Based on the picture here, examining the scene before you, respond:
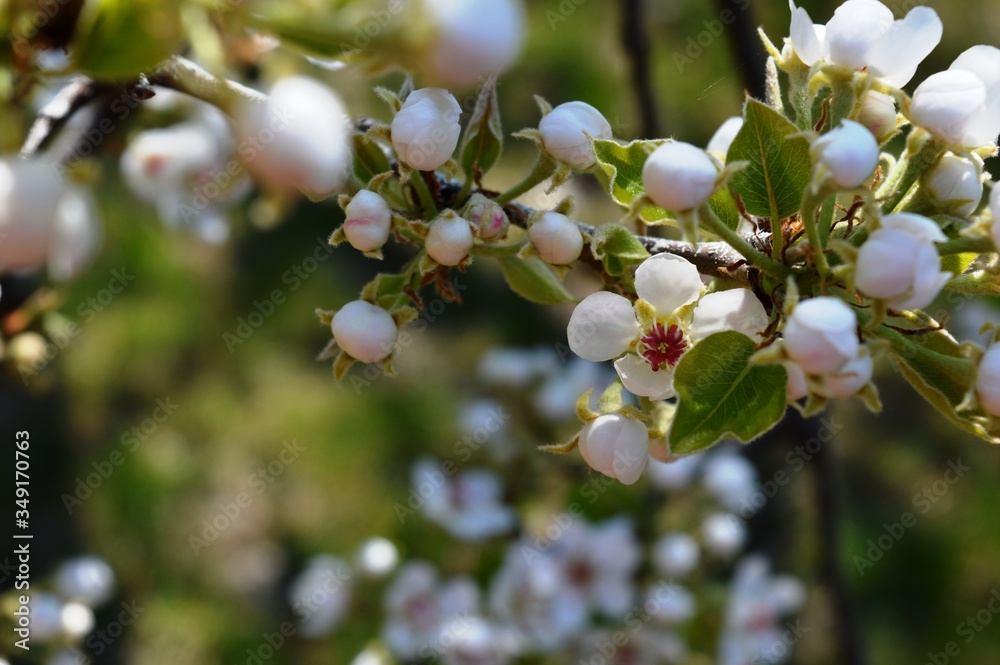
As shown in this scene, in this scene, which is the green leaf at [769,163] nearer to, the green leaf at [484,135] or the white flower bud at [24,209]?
the green leaf at [484,135]

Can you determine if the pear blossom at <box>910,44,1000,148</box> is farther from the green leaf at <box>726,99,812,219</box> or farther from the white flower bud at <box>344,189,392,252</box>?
the white flower bud at <box>344,189,392,252</box>

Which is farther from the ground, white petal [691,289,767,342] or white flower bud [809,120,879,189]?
white flower bud [809,120,879,189]

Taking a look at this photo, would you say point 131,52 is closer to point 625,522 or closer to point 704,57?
point 625,522

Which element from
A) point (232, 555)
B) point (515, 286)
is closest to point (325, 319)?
point (515, 286)

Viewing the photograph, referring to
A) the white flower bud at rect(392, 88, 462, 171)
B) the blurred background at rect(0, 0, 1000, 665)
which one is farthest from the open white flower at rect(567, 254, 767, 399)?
the blurred background at rect(0, 0, 1000, 665)

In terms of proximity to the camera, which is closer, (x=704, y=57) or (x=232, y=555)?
(x=232, y=555)

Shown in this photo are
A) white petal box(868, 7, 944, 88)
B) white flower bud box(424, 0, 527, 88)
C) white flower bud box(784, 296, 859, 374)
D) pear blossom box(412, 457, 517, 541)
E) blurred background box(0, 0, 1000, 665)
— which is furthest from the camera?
blurred background box(0, 0, 1000, 665)
